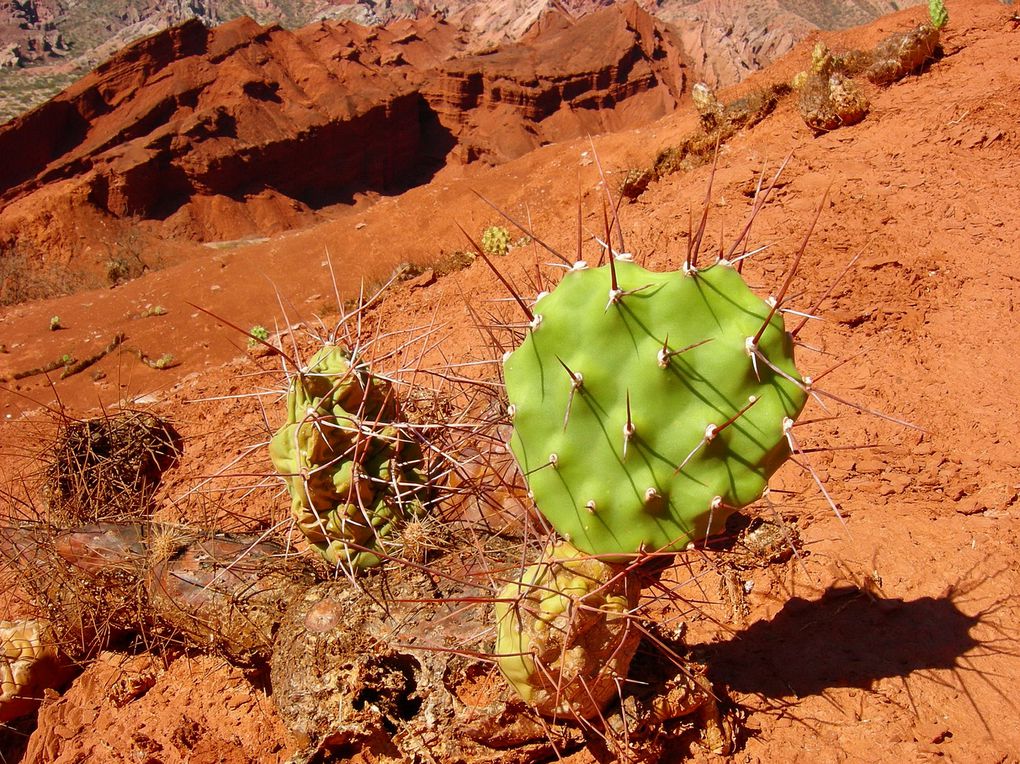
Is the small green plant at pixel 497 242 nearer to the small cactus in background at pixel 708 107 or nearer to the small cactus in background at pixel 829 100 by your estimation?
the small cactus in background at pixel 708 107

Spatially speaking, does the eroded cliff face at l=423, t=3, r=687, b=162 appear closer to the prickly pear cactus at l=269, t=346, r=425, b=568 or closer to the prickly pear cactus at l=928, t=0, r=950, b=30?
the prickly pear cactus at l=928, t=0, r=950, b=30

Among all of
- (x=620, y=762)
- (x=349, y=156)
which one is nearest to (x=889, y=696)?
(x=620, y=762)

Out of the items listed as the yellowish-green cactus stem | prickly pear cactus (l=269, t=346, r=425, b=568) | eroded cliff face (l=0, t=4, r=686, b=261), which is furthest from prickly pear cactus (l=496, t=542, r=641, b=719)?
eroded cliff face (l=0, t=4, r=686, b=261)

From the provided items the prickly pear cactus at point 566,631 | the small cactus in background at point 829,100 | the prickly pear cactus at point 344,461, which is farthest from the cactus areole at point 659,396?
the small cactus in background at point 829,100

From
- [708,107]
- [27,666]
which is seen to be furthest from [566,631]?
A: [708,107]

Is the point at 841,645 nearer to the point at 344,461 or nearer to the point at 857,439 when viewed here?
the point at 857,439

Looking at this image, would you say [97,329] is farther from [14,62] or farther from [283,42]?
[14,62]
